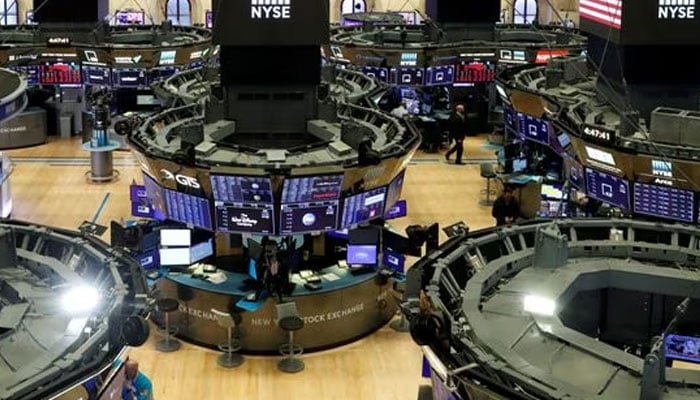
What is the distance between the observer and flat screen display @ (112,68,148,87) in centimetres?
2841

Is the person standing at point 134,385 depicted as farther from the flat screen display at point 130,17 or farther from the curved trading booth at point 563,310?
the flat screen display at point 130,17

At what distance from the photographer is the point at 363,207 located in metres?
15.8

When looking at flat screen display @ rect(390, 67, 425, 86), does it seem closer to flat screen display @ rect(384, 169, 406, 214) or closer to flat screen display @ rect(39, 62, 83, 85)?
flat screen display @ rect(39, 62, 83, 85)

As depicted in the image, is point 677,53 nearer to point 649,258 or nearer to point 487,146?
point 649,258

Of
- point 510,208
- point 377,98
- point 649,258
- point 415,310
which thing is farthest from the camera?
point 377,98

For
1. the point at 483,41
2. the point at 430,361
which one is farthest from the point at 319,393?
the point at 483,41

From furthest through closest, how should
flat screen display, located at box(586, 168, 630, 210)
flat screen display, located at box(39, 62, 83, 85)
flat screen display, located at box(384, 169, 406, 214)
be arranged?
1. flat screen display, located at box(39, 62, 83, 85)
2. flat screen display, located at box(384, 169, 406, 214)
3. flat screen display, located at box(586, 168, 630, 210)

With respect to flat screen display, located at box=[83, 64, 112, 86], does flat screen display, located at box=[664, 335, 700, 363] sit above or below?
below

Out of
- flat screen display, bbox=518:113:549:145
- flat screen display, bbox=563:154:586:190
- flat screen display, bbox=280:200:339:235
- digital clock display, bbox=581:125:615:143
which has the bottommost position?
flat screen display, bbox=280:200:339:235

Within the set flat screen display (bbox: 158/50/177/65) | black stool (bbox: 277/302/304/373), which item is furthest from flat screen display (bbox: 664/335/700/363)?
flat screen display (bbox: 158/50/177/65)

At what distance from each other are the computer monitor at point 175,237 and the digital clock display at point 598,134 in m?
6.34

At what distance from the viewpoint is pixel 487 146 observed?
26.1 meters

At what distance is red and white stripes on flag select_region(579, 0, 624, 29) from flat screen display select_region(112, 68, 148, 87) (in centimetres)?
1407

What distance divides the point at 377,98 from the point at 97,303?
1341 centimetres
